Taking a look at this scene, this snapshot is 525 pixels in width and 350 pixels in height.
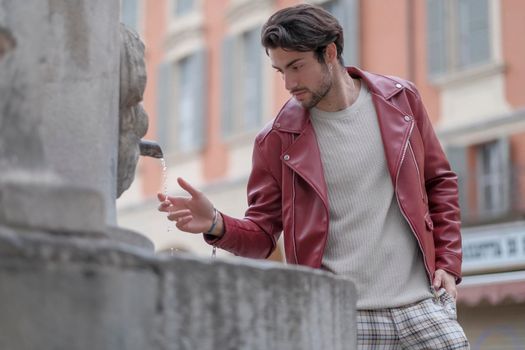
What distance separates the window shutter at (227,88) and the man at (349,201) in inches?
726

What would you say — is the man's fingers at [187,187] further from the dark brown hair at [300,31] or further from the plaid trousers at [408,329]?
the plaid trousers at [408,329]

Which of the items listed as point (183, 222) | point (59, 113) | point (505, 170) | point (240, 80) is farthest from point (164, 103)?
point (59, 113)

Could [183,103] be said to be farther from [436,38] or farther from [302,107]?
[302,107]

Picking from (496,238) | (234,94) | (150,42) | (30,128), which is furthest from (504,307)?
(30,128)

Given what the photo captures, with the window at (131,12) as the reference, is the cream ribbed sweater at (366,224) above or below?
below

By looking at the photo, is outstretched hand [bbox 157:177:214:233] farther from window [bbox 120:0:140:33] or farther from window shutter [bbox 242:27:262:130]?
window [bbox 120:0:140:33]

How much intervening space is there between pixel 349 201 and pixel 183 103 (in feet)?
66.4

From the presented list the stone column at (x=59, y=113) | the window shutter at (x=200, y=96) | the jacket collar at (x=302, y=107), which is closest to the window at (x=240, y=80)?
the window shutter at (x=200, y=96)

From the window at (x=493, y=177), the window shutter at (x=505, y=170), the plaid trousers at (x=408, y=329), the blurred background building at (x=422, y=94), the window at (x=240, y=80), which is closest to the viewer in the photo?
the plaid trousers at (x=408, y=329)

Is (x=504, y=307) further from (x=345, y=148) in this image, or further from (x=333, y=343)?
(x=333, y=343)

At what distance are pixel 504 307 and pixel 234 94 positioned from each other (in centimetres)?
843

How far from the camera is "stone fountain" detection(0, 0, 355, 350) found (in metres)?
2.15

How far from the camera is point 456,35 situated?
1802cm

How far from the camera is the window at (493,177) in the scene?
1652 cm
